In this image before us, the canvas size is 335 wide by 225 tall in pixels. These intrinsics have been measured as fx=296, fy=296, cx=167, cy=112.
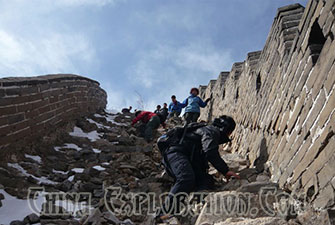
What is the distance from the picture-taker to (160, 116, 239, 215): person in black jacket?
10.7 feet

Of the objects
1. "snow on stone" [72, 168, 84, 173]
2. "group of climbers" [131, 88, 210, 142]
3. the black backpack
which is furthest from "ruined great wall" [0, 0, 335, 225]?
the black backpack

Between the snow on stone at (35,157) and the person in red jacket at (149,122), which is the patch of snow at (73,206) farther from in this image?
the person in red jacket at (149,122)

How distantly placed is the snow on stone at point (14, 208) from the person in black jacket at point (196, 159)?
164cm

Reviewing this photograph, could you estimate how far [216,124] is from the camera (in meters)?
4.02

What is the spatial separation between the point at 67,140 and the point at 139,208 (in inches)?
150

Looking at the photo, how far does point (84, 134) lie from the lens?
7.88 metres

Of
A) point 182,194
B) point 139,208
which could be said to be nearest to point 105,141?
point 139,208

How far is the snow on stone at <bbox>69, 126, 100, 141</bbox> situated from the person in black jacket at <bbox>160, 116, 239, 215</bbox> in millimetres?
4406

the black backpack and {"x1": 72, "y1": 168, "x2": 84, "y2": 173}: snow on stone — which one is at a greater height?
{"x1": 72, "y1": 168, "x2": 84, "y2": 173}: snow on stone

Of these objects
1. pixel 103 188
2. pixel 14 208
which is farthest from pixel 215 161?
pixel 14 208

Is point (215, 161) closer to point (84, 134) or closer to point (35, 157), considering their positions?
point (35, 157)

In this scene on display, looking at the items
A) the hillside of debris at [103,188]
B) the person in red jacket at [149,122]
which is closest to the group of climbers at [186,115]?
the person in red jacket at [149,122]

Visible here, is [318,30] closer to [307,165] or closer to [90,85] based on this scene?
[307,165]

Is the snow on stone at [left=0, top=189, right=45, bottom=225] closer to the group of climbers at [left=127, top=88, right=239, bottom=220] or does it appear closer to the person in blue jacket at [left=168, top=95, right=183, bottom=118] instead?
the group of climbers at [left=127, top=88, right=239, bottom=220]
